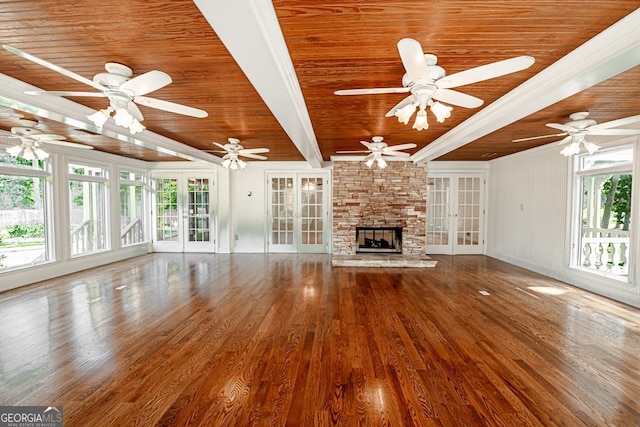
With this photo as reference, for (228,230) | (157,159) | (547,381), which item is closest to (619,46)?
(547,381)

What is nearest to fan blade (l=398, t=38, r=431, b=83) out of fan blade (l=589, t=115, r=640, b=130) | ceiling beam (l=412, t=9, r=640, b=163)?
ceiling beam (l=412, t=9, r=640, b=163)

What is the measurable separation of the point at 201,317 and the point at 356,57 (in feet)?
10.4

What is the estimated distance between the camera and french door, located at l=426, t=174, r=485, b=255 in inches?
302

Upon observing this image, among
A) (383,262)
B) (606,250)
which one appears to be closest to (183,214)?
(383,262)

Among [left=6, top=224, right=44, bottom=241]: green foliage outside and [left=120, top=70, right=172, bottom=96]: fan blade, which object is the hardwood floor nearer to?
[left=6, top=224, right=44, bottom=241]: green foliage outside

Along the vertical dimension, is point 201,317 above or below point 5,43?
below

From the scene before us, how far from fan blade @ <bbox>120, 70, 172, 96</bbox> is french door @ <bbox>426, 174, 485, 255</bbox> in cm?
680

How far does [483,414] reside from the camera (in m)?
1.90

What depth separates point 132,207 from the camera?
768cm

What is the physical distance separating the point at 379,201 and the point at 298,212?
218cm

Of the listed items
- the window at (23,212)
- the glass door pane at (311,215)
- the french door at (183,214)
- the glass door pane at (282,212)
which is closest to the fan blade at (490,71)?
the glass door pane at (311,215)

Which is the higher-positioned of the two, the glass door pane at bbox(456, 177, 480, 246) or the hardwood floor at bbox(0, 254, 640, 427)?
the glass door pane at bbox(456, 177, 480, 246)

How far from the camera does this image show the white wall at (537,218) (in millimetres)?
5020

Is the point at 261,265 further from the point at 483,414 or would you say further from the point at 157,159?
the point at 483,414
